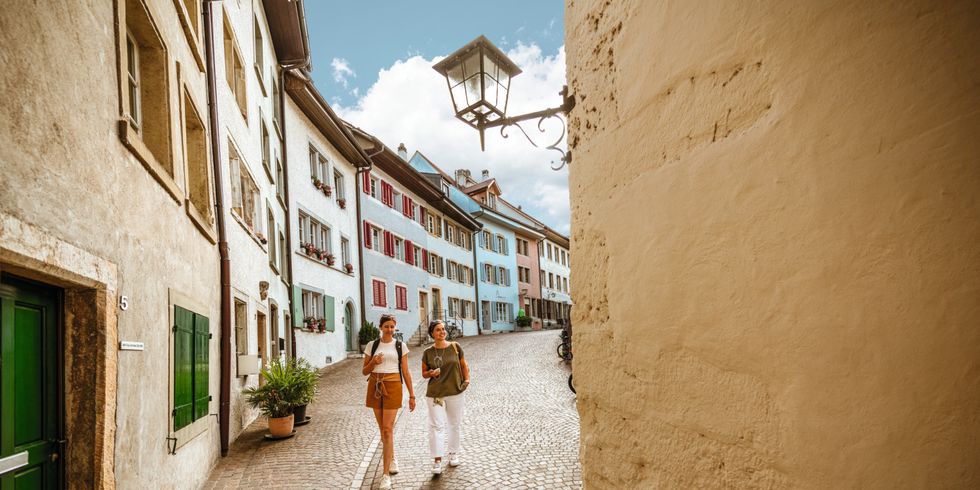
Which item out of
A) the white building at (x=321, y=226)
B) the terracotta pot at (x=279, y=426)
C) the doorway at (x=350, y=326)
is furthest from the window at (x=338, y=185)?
the terracotta pot at (x=279, y=426)

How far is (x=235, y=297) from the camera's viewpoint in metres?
9.59

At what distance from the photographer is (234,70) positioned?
11352 millimetres

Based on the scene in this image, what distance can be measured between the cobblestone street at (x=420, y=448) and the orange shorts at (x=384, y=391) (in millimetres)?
787

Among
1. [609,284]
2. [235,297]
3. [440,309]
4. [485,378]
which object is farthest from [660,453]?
[440,309]

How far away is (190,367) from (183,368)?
11.1 inches

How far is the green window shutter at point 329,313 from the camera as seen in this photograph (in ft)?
63.5

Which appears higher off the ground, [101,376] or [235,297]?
[235,297]

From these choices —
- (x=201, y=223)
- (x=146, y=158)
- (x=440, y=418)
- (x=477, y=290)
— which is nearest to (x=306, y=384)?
(x=201, y=223)

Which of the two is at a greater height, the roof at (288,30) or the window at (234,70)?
the roof at (288,30)

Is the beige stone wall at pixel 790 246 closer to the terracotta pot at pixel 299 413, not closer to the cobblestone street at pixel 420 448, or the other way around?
the cobblestone street at pixel 420 448

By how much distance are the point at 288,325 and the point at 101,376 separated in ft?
42.1

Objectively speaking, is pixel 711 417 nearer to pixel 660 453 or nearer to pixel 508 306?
pixel 660 453

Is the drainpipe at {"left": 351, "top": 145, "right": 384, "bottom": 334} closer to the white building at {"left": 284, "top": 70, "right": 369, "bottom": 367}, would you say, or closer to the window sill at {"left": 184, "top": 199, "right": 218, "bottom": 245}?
the white building at {"left": 284, "top": 70, "right": 369, "bottom": 367}

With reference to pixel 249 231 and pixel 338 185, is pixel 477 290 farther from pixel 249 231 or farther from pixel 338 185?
pixel 249 231
